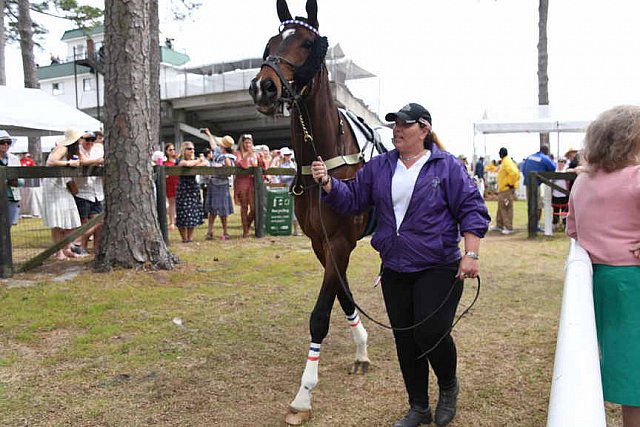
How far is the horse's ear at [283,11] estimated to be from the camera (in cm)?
366

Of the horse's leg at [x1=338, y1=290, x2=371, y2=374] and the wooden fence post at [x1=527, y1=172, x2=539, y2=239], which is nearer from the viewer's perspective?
the horse's leg at [x1=338, y1=290, x2=371, y2=374]

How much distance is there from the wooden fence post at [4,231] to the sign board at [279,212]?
216 inches

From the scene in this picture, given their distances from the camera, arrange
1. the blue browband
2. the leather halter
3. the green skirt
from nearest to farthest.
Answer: the green skirt < the leather halter < the blue browband

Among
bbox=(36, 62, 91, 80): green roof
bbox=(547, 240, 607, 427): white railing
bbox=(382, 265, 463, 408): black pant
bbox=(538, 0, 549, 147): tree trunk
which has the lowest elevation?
bbox=(382, 265, 463, 408): black pant

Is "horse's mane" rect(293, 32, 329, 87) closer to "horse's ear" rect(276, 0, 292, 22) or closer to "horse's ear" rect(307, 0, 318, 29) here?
"horse's ear" rect(307, 0, 318, 29)

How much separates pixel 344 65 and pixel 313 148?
31677 millimetres

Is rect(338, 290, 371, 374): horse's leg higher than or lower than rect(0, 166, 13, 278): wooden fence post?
lower

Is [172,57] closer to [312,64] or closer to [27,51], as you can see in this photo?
[27,51]

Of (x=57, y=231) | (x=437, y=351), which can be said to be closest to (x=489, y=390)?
(x=437, y=351)

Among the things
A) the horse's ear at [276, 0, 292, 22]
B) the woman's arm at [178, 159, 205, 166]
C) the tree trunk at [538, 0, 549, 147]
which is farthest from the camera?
the tree trunk at [538, 0, 549, 147]

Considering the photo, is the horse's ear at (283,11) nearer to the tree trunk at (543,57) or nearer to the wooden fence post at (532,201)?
the wooden fence post at (532,201)

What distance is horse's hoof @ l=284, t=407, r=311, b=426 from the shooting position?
3.16 metres

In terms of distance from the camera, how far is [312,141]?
12.1 ft

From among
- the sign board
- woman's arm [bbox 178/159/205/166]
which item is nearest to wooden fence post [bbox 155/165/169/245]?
woman's arm [bbox 178/159/205/166]
